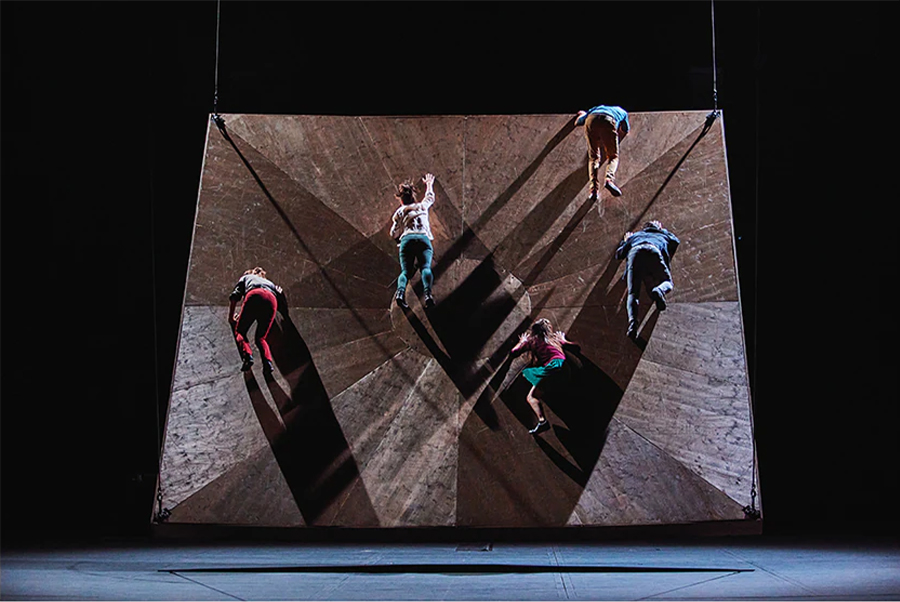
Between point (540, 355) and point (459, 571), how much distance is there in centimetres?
198

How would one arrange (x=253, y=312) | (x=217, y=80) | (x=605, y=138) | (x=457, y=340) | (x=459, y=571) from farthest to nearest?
1. (x=217, y=80)
2. (x=605, y=138)
3. (x=457, y=340)
4. (x=253, y=312)
5. (x=459, y=571)

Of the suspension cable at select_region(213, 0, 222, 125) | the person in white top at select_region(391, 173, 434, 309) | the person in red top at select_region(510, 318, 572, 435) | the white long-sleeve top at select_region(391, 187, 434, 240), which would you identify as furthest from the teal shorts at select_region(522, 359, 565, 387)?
the suspension cable at select_region(213, 0, 222, 125)

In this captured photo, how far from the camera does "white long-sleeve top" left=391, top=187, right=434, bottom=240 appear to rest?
820 cm

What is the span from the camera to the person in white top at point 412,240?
816 cm

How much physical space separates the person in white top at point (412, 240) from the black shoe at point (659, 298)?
6.54 feet

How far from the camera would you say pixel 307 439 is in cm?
795

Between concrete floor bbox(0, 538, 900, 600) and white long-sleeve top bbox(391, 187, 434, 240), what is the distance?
9.66 feet

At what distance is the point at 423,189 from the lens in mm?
8398

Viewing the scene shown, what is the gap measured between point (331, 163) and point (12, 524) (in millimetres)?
5243

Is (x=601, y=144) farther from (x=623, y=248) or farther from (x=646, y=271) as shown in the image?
(x=646, y=271)

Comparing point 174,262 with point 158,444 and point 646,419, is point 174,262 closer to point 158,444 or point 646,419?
point 158,444

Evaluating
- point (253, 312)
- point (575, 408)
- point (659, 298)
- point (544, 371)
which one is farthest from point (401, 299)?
point (659, 298)

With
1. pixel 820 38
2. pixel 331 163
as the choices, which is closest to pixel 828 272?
pixel 820 38

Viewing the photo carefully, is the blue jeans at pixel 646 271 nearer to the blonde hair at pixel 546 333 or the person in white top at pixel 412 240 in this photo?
the blonde hair at pixel 546 333
